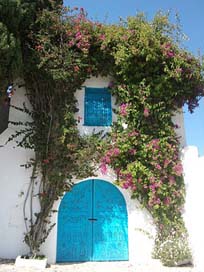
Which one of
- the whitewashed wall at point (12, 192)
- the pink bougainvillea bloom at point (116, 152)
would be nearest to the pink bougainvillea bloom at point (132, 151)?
the pink bougainvillea bloom at point (116, 152)

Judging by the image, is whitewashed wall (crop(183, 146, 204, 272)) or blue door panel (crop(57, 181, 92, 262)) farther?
blue door panel (crop(57, 181, 92, 262))

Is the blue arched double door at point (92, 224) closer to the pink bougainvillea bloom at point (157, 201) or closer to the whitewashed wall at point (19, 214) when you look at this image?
the whitewashed wall at point (19, 214)

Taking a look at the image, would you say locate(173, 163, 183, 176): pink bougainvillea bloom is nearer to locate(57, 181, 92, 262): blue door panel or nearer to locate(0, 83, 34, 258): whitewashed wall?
locate(57, 181, 92, 262): blue door panel

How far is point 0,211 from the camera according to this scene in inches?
339

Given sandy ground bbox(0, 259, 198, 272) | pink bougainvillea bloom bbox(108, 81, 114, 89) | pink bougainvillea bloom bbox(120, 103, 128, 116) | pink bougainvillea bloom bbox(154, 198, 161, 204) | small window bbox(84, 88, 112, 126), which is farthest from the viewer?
pink bougainvillea bloom bbox(108, 81, 114, 89)

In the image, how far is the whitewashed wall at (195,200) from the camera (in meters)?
8.06

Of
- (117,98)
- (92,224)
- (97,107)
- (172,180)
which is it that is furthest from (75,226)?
(117,98)

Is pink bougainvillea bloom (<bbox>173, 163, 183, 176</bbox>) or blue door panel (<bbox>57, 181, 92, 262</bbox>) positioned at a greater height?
pink bougainvillea bloom (<bbox>173, 163, 183, 176</bbox>)

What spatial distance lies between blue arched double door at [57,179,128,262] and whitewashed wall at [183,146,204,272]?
5.98ft

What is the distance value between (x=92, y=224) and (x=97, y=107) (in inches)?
141

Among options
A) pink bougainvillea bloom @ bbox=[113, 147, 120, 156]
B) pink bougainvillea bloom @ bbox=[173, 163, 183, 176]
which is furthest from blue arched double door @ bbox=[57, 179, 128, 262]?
pink bougainvillea bloom @ bbox=[173, 163, 183, 176]

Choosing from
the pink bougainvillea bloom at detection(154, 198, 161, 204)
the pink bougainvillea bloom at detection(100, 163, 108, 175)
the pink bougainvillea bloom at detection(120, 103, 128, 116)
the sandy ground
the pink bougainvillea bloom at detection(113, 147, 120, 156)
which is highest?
the pink bougainvillea bloom at detection(120, 103, 128, 116)

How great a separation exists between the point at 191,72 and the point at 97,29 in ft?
10.6

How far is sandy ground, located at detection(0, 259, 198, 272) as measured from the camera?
7.40 metres
